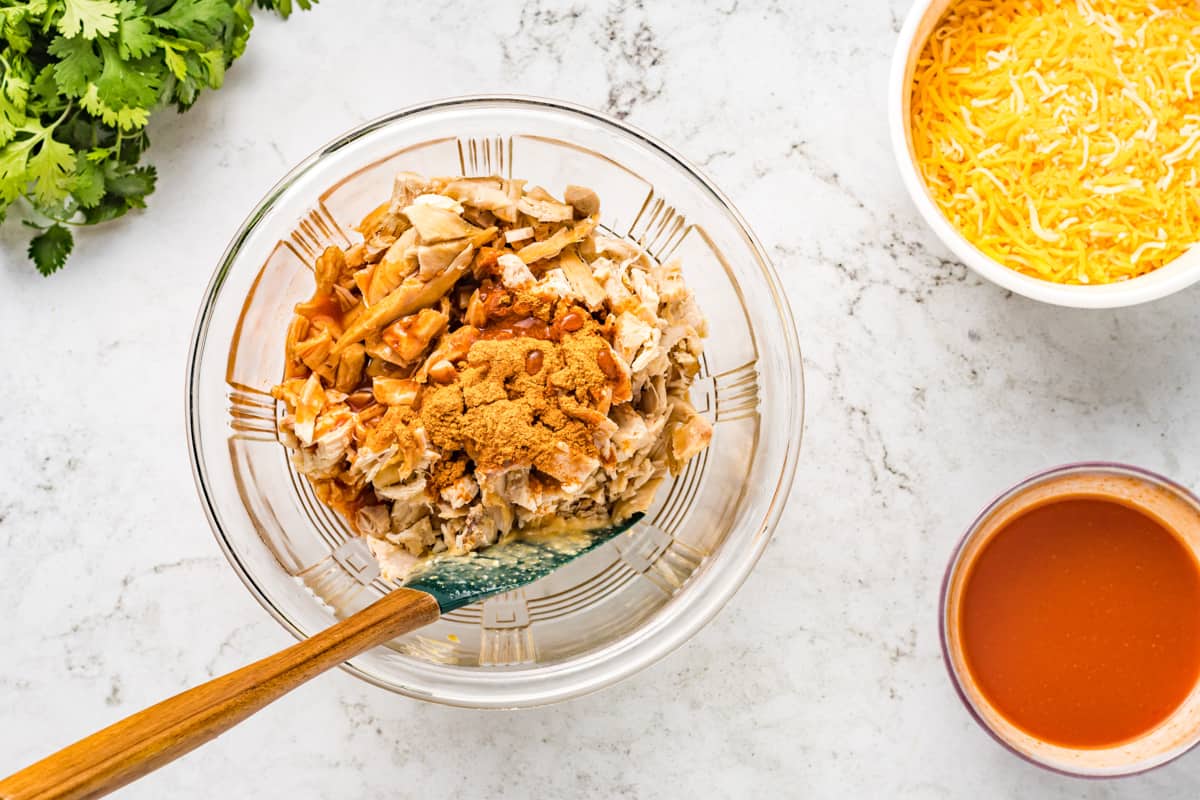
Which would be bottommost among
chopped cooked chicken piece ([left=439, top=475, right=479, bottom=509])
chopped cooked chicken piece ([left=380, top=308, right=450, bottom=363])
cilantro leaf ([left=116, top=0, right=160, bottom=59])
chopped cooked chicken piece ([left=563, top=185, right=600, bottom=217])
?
chopped cooked chicken piece ([left=439, top=475, right=479, bottom=509])

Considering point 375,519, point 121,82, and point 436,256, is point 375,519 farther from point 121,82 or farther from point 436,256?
point 121,82

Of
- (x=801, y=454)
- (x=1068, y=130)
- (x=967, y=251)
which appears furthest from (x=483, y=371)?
(x=1068, y=130)

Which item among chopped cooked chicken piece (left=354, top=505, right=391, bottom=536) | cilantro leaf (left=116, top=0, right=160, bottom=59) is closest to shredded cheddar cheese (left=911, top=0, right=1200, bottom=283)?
chopped cooked chicken piece (left=354, top=505, right=391, bottom=536)

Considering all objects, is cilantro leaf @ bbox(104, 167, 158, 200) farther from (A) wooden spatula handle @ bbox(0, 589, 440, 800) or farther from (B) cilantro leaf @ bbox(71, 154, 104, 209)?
(A) wooden spatula handle @ bbox(0, 589, 440, 800)

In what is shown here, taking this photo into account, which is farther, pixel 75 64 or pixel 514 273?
pixel 75 64

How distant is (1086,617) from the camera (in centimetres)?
213

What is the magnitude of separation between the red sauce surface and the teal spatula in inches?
31.7

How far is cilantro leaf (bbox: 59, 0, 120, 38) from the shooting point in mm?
2023

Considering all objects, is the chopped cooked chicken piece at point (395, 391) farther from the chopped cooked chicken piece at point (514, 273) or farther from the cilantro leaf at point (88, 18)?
the cilantro leaf at point (88, 18)

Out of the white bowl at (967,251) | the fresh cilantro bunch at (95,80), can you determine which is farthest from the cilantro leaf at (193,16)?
the white bowl at (967,251)

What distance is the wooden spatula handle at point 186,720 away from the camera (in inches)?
47.5

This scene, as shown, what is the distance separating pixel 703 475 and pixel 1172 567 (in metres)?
0.95


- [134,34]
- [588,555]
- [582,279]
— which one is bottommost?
[588,555]

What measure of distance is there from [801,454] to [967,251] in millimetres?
515
